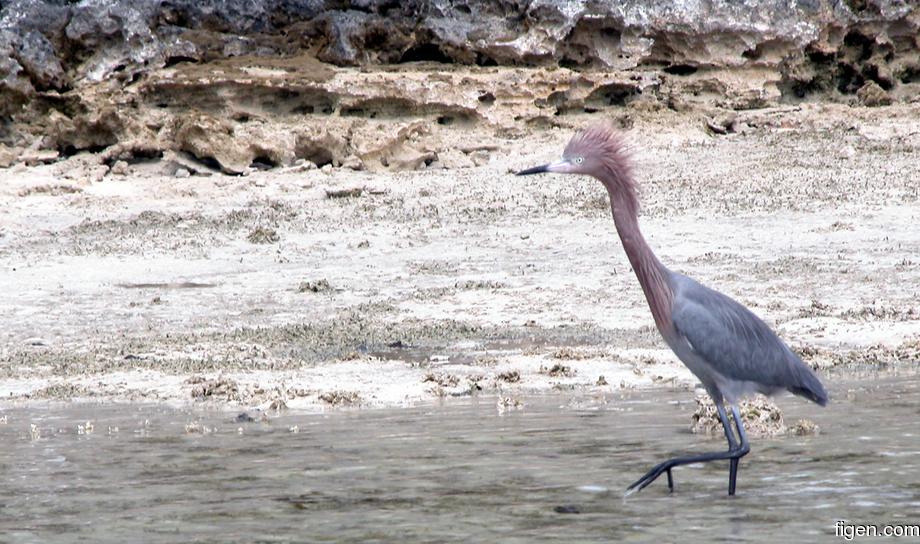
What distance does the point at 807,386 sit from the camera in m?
Answer: 5.96

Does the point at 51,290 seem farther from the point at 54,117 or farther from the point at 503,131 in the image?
the point at 503,131

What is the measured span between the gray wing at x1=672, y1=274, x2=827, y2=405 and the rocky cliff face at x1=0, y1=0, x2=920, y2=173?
397 inches

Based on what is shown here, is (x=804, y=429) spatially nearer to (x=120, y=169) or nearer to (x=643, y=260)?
(x=643, y=260)

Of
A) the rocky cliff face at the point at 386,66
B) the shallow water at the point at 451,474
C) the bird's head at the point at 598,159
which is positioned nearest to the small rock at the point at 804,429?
the shallow water at the point at 451,474

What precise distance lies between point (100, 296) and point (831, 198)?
6.93m

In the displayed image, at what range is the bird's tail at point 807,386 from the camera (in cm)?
596

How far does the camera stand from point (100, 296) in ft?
37.3

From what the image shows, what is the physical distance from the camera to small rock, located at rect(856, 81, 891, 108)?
57.1ft

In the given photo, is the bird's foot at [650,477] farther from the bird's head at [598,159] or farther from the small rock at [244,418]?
the small rock at [244,418]

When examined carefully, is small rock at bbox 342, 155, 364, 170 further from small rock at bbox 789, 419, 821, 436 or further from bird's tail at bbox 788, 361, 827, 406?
bird's tail at bbox 788, 361, 827, 406

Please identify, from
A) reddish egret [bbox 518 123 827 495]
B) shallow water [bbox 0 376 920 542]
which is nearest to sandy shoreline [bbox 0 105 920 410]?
shallow water [bbox 0 376 920 542]

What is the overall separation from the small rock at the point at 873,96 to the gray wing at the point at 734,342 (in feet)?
39.9

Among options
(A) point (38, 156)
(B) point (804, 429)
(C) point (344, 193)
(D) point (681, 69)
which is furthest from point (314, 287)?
(D) point (681, 69)

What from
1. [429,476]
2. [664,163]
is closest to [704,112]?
[664,163]
